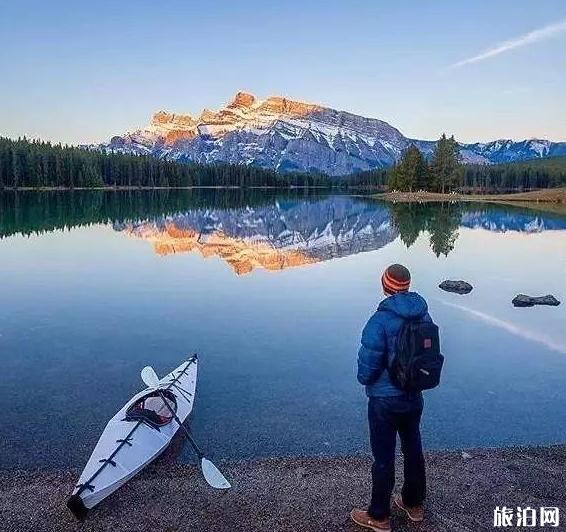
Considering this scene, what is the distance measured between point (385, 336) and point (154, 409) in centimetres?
Answer: 762

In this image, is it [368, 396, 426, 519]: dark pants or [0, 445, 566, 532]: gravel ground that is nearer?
[368, 396, 426, 519]: dark pants

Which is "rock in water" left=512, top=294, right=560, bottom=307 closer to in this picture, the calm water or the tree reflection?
the calm water

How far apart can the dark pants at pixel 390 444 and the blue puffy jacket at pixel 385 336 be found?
0.24m

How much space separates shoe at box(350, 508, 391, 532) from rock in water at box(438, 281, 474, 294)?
25664 millimetres

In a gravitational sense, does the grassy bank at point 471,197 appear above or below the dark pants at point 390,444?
above

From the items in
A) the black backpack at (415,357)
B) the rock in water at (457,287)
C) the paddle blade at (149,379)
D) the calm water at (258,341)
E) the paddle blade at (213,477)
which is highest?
the black backpack at (415,357)

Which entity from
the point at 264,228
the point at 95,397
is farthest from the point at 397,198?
the point at 95,397

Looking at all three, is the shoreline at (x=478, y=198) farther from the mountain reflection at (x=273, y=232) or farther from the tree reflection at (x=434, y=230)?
the tree reflection at (x=434, y=230)

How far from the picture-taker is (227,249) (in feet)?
171

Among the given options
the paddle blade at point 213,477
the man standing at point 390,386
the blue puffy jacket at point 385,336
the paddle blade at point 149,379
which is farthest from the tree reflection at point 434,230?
the blue puffy jacket at point 385,336

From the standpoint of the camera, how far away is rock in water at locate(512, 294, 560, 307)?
2991 centimetres

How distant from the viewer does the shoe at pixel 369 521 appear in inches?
359

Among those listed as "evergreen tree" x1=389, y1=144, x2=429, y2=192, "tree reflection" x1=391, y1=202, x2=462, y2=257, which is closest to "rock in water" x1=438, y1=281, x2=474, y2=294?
"tree reflection" x1=391, y1=202, x2=462, y2=257

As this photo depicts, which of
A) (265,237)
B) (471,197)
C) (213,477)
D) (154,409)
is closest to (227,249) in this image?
(265,237)
